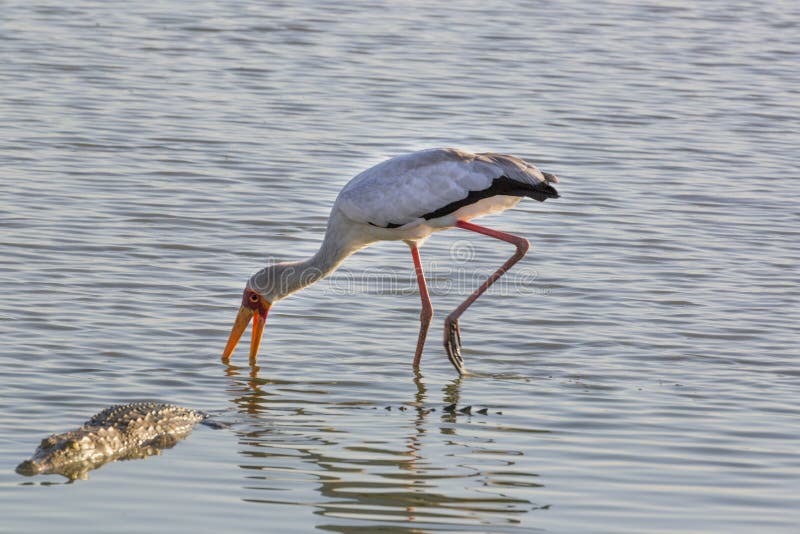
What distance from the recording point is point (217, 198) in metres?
13.1

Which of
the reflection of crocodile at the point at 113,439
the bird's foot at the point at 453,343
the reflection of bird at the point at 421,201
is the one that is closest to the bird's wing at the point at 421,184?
the reflection of bird at the point at 421,201

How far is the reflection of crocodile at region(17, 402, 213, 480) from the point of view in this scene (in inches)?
277

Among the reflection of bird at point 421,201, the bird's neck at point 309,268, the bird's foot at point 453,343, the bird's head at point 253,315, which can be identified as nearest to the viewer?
the bird's foot at point 453,343

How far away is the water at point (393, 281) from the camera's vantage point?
7.17 meters

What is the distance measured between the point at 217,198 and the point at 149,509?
21.9 feet

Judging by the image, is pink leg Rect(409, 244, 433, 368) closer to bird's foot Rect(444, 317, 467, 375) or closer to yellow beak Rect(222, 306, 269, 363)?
bird's foot Rect(444, 317, 467, 375)

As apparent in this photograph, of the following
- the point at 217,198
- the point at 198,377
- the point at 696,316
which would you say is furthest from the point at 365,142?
Result: the point at 198,377

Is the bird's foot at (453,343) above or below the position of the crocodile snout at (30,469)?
below

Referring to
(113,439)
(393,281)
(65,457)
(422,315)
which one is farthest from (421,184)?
(65,457)

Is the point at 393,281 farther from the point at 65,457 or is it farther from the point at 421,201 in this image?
the point at 65,457

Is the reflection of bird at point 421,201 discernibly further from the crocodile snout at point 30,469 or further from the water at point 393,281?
the crocodile snout at point 30,469

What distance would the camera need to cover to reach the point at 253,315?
9781 millimetres

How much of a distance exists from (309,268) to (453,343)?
1.20 metres

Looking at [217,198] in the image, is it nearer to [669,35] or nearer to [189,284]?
[189,284]
